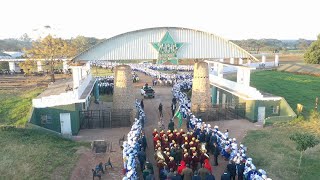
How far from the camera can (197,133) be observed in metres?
15.0

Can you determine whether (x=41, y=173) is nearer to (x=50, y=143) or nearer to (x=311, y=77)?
(x=50, y=143)

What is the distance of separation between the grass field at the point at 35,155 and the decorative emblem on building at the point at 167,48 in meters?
7.26

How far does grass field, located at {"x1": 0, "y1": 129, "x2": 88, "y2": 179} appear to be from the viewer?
1240 centimetres

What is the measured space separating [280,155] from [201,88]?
7.76 metres

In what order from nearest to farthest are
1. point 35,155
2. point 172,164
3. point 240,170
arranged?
point 240,170 → point 172,164 → point 35,155

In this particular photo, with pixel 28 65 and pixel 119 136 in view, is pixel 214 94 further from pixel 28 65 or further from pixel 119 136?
pixel 28 65

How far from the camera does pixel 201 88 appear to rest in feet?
68.5

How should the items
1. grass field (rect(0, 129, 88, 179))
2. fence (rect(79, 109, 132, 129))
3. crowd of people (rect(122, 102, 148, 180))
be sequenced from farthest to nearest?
fence (rect(79, 109, 132, 129)) → grass field (rect(0, 129, 88, 179)) → crowd of people (rect(122, 102, 148, 180))

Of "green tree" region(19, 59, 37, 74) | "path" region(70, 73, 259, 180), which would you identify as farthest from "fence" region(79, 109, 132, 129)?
"green tree" region(19, 59, 37, 74)

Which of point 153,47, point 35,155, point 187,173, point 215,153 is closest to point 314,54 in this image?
point 153,47

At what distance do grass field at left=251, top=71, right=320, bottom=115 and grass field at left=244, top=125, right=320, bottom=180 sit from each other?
554 centimetres

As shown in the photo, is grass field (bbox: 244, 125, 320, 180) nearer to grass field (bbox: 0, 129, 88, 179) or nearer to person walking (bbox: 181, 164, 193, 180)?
person walking (bbox: 181, 164, 193, 180)

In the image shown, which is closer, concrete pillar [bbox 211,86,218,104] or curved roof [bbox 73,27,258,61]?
curved roof [bbox 73,27,258,61]

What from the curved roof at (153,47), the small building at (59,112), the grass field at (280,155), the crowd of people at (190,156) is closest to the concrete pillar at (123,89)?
the curved roof at (153,47)
